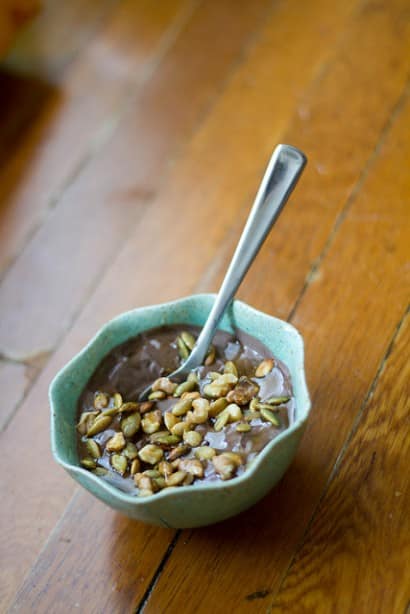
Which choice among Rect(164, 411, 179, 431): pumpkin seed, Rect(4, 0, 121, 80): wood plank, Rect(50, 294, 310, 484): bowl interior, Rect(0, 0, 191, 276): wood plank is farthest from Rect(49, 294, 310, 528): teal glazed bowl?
Rect(4, 0, 121, 80): wood plank

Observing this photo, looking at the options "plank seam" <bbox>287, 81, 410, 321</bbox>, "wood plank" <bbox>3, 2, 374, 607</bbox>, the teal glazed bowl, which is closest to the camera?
the teal glazed bowl

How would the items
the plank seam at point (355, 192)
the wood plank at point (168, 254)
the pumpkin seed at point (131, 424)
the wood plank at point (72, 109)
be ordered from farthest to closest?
1. the wood plank at point (72, 109)
2. the plank seam at point (355, 192)
3. the wood plank at point (168, 254)
4. the pumpkin seed at point (131, 424)

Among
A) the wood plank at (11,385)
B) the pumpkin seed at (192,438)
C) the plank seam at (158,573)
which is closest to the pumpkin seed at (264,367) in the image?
the pumpkin seed at (192,438)

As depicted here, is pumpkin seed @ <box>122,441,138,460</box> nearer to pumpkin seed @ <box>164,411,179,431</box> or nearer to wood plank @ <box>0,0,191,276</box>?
pumpkin seed @ <box>164,411,179,431</box>

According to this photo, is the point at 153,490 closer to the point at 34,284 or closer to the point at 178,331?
the point at 178,331

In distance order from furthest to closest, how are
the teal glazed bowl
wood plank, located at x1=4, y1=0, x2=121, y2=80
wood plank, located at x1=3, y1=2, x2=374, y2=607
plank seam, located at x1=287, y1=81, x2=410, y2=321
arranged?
wood plank, located at x1=4, y1=0, x2=121, y2=80 → plank seam, located at x1=287, y1=81, x2=410, y2=321 → wood plank, located at x1=3, y1=2, x2=374, y2=607 → the teal glazed bowl

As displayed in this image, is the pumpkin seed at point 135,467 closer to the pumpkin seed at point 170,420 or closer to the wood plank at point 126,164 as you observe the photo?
the pumpkin seed at point 170,420

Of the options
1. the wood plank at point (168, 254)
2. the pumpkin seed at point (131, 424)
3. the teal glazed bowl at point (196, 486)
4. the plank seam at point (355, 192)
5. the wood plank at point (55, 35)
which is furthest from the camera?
the wood plank at point (55, 35)

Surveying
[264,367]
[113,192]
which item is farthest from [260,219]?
[113,192]
